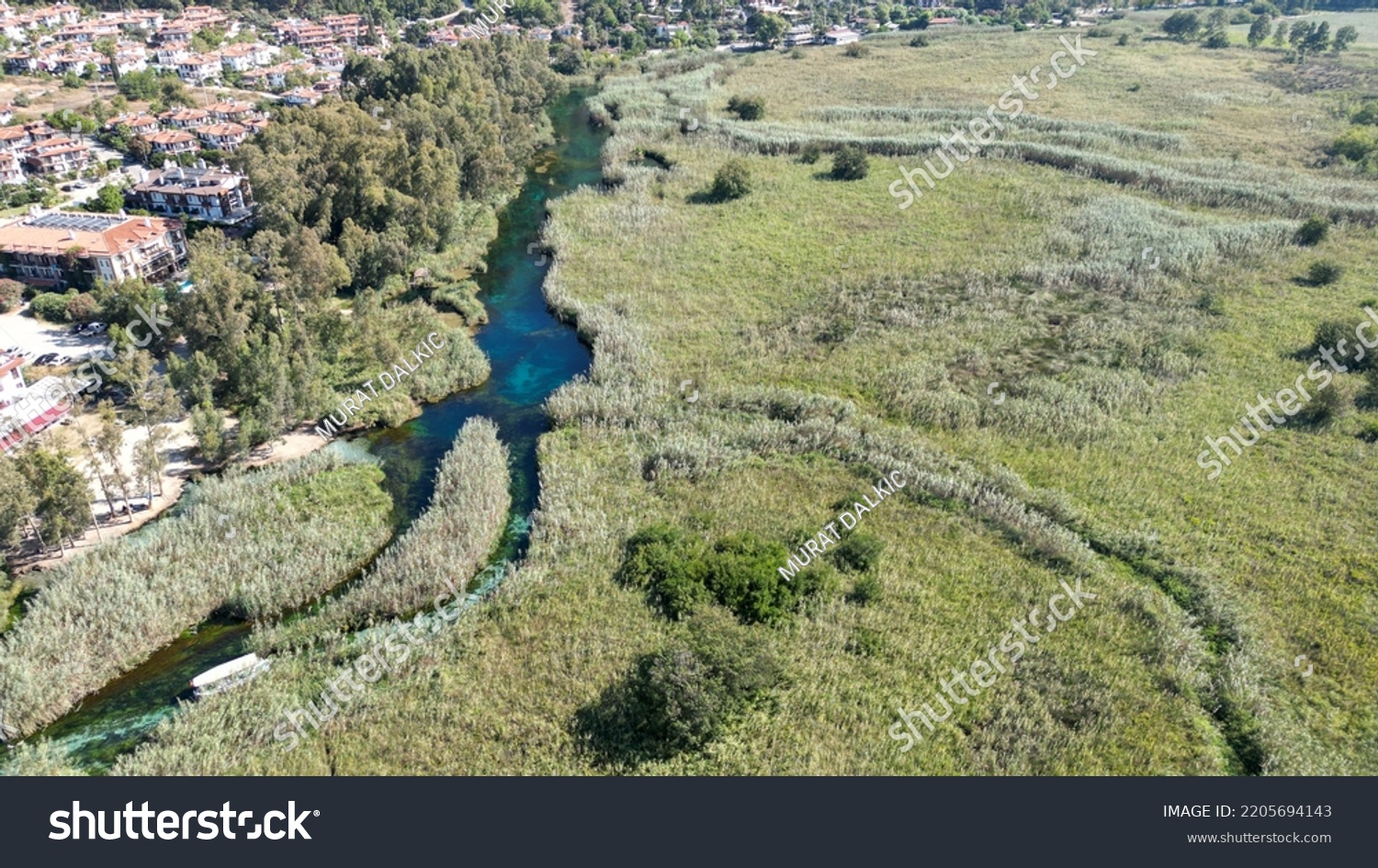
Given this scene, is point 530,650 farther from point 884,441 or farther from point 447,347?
point 447,347

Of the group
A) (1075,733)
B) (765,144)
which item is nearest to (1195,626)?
(1075,733)

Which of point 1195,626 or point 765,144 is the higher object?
point 765,144

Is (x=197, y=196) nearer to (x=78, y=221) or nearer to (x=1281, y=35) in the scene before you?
(x=78, y=221)

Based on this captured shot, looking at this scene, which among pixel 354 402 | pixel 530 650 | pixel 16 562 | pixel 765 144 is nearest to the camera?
pixel 530 650

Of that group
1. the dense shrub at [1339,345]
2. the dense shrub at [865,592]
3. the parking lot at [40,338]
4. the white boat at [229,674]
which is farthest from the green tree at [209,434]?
the dense shrub at [1339,345]

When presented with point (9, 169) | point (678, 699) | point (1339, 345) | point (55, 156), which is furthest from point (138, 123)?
point (1339, 345)
